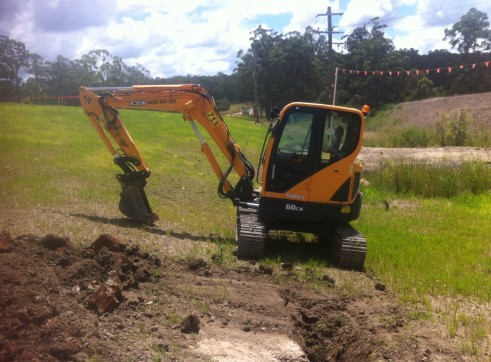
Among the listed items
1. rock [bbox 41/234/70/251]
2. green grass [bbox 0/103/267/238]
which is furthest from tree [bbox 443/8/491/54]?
rock [bbox 41/234/70/251]

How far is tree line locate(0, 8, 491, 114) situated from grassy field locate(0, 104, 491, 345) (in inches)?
503

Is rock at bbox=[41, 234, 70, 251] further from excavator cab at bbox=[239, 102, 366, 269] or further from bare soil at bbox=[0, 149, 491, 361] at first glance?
excavator cab at bbox=[239, 102, 366, 269]

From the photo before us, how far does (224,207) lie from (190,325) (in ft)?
28.0

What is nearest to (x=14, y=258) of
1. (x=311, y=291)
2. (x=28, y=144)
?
(x=311, y=291)

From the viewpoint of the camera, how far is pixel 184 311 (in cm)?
628

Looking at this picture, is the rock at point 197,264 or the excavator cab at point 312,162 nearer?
the rock at point 197,264

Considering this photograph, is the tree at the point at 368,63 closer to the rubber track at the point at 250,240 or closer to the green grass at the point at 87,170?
the green grass at the point at 87,170

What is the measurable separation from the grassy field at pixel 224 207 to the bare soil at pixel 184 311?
727 millimetres

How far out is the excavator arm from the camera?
10789mm

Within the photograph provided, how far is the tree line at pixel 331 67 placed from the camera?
1791 inches

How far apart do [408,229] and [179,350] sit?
27.6 ft

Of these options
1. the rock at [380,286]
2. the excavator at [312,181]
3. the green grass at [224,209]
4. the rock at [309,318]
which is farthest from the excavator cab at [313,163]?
the rock at [309,318]

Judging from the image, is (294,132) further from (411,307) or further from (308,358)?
(308,358)

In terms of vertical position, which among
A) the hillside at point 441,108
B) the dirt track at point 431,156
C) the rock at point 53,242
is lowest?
the rock at point 53,242
